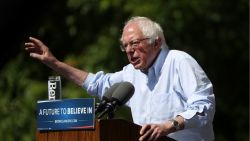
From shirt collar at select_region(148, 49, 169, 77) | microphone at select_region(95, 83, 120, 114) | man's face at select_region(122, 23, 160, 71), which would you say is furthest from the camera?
shirt collar at select_region(148, 49, 169, 77)

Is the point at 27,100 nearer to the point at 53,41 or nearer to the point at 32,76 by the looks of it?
the point at 32,76

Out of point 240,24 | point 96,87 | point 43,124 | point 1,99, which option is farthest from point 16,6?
point 240,24

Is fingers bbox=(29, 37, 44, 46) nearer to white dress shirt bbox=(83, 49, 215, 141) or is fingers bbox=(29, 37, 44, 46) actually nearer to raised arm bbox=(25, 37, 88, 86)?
raised arm bbox=(25, 37, 88, 86)

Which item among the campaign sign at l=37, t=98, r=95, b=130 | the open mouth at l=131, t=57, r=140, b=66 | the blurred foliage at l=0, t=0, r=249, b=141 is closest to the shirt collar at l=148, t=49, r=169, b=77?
the open mouth at l=131, t=57, r=140, b=66

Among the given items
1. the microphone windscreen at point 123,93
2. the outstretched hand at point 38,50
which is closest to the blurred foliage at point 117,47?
the outstretched hand at point 38,50

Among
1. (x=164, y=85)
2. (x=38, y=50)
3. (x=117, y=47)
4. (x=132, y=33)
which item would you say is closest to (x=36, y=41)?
(x=38, y=50)

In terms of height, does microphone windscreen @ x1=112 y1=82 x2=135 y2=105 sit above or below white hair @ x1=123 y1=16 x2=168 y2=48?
below

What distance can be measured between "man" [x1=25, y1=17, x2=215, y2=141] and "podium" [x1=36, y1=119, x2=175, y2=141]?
24cm

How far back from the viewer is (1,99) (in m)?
8.37

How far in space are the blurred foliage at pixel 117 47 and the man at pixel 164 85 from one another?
3435mm

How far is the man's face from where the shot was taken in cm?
474

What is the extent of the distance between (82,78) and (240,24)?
8003mm

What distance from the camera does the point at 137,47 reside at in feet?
15.5

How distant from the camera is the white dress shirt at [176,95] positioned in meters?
4.53
